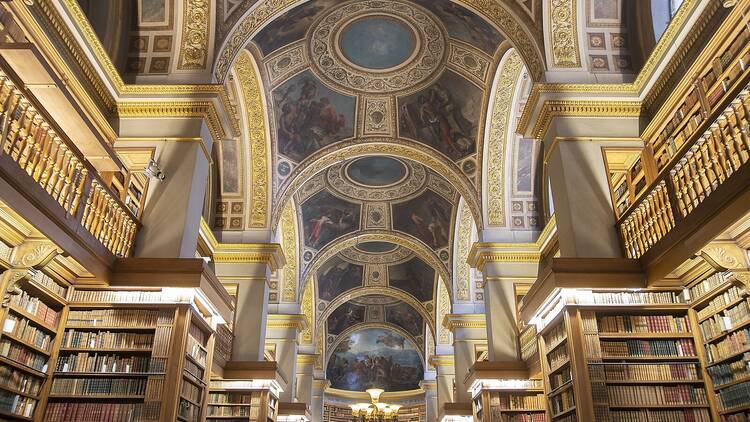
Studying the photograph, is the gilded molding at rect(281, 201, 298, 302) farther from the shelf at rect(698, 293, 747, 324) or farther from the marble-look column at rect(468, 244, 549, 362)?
the shelf at rect(698, 293, 747, 324)

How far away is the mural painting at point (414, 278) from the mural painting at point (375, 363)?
22.7ft

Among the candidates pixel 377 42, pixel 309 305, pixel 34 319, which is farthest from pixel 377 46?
pixel 309 305

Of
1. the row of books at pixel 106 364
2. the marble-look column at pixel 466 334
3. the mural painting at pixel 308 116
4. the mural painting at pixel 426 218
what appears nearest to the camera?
the row of books at pixel 106 364

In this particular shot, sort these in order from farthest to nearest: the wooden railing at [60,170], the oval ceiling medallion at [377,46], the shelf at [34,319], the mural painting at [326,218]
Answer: the mural painting at [326,218] → the oval ceiling medallion at [377,46] → the shelf at [34,319] → the wooden railing at [60,170]

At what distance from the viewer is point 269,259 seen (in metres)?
13.4

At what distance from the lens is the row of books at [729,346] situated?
604 centimetres

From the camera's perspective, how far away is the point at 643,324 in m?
7.05

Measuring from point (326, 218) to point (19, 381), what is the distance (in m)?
14.9

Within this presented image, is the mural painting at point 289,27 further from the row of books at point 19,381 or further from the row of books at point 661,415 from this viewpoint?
the row of books at point 661,415

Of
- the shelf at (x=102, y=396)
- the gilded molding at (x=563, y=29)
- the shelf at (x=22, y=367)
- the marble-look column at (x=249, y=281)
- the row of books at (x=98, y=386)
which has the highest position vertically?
the gilded molding at (x=563, y=29)

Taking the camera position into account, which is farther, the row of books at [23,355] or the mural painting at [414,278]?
the mural painting at [414,278]

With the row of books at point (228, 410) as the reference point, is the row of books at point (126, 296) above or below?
above

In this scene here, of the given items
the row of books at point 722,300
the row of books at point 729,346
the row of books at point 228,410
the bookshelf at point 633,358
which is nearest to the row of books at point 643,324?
the bookshelf at point 633,358

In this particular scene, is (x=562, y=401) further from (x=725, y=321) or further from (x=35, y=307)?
(x=35, y=307)
